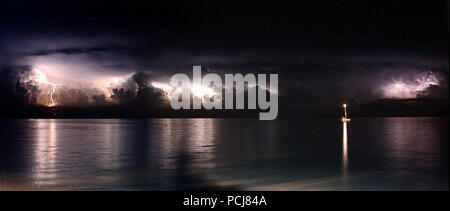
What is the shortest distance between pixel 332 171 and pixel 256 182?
3.49 meters

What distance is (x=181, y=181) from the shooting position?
11070mm

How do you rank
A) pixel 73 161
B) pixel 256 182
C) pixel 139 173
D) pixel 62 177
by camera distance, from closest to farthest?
pixel 256 182, pixel 62 177, pixel 139 173, pixel 73 161

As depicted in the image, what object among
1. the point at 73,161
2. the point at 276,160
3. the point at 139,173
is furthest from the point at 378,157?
the point at 73,161
